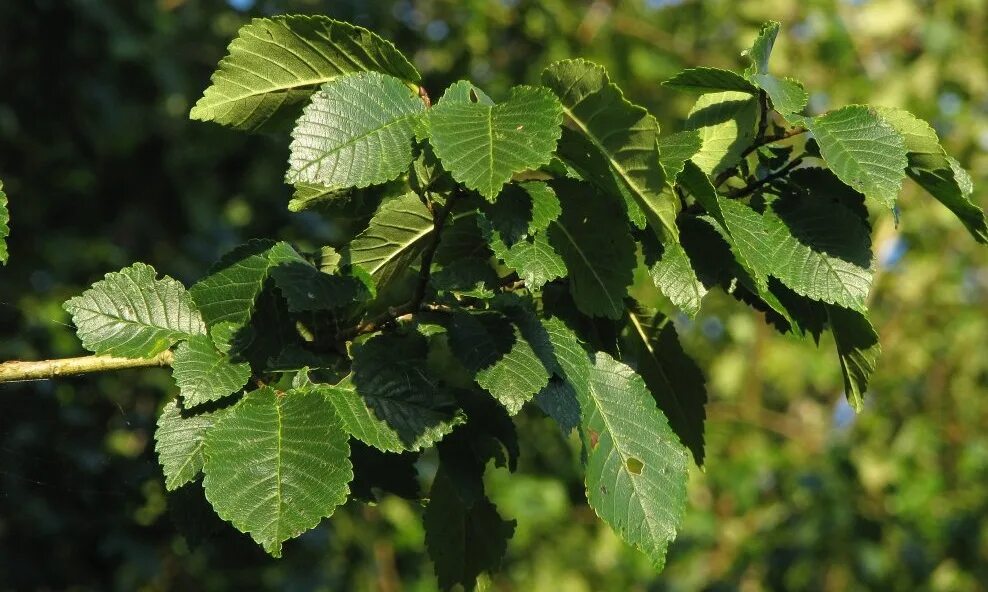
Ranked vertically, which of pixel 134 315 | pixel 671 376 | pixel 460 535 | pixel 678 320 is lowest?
pixel 678 320

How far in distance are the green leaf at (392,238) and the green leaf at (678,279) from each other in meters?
0.20

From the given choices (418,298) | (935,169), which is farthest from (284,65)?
(935,169)

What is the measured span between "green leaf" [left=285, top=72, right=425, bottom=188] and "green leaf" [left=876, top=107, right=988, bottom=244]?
1.37 ft

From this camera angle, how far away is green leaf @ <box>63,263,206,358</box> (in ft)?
3.16

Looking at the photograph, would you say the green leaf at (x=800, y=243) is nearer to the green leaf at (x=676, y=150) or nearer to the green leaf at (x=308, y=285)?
the green leaf at (x=676, y=150)

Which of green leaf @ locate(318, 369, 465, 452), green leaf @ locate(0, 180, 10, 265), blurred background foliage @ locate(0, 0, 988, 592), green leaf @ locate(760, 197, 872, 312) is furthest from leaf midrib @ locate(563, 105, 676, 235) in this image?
blurred background foliage @ locate(0, 0, 988, 592)

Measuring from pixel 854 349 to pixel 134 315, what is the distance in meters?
0.64

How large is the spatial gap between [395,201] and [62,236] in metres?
3.08

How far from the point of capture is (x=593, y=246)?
0.95 m

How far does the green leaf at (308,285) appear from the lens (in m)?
0.91

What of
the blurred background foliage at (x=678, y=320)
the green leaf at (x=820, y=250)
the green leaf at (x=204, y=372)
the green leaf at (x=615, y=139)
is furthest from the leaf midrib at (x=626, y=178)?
the blurred background foliage at (x=678, y=320)

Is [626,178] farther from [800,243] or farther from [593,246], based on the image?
[800,243]

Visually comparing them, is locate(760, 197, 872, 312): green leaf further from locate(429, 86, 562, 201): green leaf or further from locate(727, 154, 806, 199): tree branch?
locate(429, 86, 562, 201): green leaf

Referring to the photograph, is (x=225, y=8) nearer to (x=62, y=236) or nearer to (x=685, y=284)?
(x=62, y=236)
